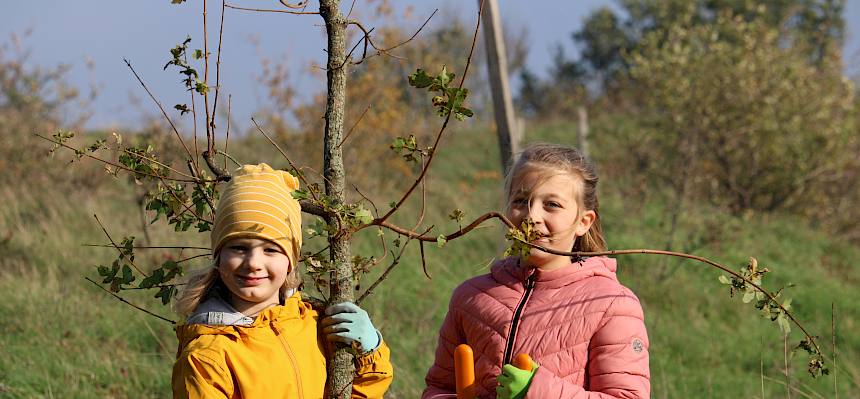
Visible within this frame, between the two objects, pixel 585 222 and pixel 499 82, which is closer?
pixel 585 222

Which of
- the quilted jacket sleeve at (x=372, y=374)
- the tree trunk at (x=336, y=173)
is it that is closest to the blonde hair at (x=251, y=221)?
the tree trunk at (x=336, y=173)

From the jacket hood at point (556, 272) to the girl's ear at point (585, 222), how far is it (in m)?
0.09

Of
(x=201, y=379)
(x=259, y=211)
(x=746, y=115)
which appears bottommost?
(x=201, y=379)

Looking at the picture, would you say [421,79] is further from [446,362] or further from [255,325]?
[446,362]

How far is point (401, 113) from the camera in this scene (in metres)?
13.0

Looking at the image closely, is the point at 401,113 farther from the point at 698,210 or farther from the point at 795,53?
the point at 795,53

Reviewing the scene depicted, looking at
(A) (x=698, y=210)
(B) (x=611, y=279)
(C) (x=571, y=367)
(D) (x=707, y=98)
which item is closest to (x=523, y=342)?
(C) (x=571, y=367)

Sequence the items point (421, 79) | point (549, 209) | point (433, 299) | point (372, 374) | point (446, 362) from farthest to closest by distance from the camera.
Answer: point (433, 299) < point (446, 362) < point (549, 209) < point (372, 374) < point (421, 79)

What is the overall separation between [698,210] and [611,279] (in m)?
8.95

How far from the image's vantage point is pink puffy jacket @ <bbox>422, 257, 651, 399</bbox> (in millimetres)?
2424

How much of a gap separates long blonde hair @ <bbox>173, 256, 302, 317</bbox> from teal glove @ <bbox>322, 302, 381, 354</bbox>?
0.18 metres

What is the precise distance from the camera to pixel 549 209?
260cm

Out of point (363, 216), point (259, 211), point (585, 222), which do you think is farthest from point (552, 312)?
point (259, 211)

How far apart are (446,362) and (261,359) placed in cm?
64
